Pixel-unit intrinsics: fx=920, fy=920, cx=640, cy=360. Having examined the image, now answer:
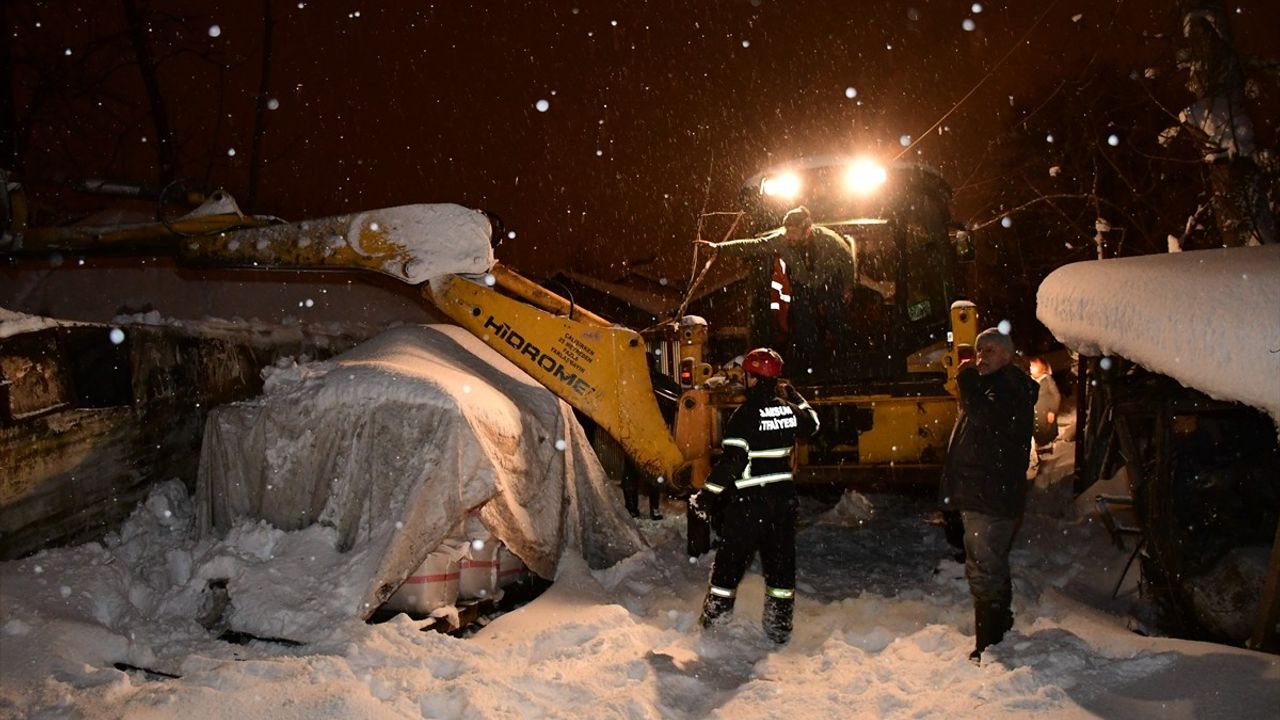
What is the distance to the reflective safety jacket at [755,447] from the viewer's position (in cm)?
600

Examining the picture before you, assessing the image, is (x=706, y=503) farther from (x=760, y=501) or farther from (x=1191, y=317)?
(x=1191, y=317)

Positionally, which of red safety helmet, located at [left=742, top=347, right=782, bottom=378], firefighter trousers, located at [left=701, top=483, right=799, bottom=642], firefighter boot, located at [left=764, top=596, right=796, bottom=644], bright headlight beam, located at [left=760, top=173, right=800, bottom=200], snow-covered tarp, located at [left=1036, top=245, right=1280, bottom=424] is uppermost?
bright headlight beam, located at [left=760, top=173, right=800, bottom=200]

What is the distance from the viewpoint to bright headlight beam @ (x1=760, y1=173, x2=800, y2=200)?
9.34 m

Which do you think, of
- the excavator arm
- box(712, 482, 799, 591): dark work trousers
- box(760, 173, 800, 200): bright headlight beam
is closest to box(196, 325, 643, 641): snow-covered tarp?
the excavator arm

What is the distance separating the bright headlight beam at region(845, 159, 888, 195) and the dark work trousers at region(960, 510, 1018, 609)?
4512 millimetres

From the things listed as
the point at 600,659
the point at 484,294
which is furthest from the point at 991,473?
the point at 484,294

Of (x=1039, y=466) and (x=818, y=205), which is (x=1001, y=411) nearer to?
(x=818, y=205)

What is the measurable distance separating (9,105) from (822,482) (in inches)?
468

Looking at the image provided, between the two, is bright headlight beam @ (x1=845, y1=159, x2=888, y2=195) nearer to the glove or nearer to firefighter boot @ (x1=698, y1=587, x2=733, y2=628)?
the glove

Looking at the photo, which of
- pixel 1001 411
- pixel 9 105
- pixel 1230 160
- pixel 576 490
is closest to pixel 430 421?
pixel 576 490

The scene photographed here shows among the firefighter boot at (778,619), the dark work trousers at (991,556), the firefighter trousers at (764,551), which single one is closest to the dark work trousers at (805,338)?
the firefighter trousers at (764,551)

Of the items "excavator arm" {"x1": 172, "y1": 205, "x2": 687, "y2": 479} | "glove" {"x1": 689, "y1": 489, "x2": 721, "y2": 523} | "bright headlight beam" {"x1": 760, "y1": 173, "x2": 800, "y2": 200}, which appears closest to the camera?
"glove" {"x1": 689, "y1": 489, "x2": 721, "y2": 523}

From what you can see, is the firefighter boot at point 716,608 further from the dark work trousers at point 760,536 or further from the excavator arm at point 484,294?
the excavator arm at point 484,294

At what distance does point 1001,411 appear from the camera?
5363mm
